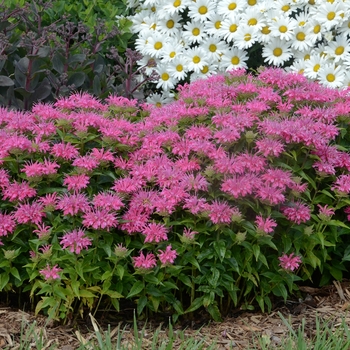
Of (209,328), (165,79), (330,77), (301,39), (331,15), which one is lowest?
(209,328)

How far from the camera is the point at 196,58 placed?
552cm

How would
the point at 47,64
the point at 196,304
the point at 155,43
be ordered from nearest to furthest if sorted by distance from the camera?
the point at 196,304
the point at 47,64
the point at 155,43

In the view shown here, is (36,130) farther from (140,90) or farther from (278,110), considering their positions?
(140,90)

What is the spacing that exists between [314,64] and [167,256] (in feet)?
9.85

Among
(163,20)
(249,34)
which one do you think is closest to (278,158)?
(249,34)

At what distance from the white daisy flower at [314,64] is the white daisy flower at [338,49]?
0.25 ft

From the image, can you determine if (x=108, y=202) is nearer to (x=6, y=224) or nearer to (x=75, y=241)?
(x=75, y=241)

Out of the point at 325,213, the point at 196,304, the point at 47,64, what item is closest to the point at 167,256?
the point at 196,304

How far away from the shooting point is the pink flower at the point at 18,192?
294 centimetres

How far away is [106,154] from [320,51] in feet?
9.63

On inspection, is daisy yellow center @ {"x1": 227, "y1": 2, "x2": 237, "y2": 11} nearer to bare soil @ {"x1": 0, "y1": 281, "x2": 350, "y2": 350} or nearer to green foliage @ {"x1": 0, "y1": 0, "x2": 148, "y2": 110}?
green foliage @ {"x1": 0, "y1": 0, "x2": 148, "y2": 110}

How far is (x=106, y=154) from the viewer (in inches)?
119

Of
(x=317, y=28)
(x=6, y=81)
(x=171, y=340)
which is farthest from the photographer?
(x=317, y=28)

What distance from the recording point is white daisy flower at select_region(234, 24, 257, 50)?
17.5 ft
